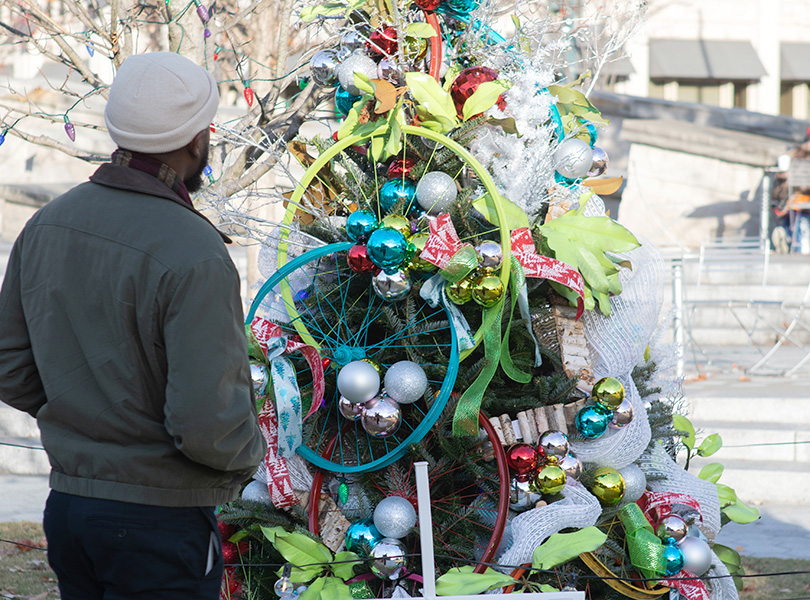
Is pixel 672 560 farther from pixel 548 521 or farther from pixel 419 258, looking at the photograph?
pixel 419 258

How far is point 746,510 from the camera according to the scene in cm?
327

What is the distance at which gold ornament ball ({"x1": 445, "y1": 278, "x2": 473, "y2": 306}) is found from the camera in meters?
2.45

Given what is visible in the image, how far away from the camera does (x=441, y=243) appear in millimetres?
2457

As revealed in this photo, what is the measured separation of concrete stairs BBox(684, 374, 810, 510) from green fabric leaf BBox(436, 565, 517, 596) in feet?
9.85

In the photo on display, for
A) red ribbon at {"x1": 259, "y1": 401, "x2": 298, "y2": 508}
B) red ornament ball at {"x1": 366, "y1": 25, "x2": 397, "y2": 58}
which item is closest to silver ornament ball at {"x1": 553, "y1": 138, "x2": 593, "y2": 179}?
red ornament ball at {"x1": 366, "y1": 25, "x2": 397, "y2": 58}

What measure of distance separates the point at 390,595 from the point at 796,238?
1208 centimetres

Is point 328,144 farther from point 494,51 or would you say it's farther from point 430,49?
point 494,51

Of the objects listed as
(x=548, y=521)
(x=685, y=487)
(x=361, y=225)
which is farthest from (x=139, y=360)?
(x=685, y=487)

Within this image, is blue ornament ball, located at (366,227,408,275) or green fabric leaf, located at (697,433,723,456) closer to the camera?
blue ornament ball, located at (366,227,408,275)

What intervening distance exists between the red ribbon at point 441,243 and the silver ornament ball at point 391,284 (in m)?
0.08

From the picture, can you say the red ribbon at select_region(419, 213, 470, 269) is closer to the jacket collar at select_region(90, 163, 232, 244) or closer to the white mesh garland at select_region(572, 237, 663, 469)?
the white mesh garland at select_region(572, 237, 663, 469)

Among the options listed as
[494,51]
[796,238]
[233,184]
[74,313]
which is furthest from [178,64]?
[796,238]

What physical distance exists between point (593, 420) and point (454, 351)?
47 centimetres

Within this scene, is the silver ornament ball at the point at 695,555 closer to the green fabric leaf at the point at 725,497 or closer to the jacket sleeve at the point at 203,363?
the green fabric leaf at the point at 725,497
